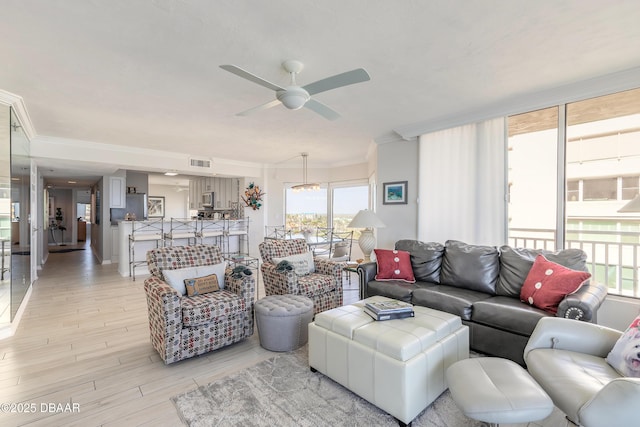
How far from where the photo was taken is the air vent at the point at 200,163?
21.5 feet

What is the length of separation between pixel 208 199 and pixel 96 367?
263 inches

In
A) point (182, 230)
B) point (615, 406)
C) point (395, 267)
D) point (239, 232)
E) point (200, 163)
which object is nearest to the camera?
point (615, 406)

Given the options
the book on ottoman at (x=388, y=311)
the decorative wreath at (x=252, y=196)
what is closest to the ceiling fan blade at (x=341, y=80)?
the book on ottoman at (x=388, y=311)

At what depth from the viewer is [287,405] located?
6.51 feet

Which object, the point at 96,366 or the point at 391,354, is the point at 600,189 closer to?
the point at 391,354

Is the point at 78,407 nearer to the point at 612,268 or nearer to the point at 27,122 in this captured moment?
the point at 27,122

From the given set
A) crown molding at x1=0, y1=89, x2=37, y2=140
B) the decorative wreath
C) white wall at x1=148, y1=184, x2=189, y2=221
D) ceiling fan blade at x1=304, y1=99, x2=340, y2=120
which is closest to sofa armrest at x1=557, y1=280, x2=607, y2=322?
ceiling fan blade at x1=304, y1=99, x2=340, y2=120

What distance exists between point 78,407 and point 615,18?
456 cm

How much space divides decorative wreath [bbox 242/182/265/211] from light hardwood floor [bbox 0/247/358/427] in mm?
3788

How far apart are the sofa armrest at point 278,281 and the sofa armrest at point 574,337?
214 cm

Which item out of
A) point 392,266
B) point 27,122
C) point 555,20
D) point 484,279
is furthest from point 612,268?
point 27,122

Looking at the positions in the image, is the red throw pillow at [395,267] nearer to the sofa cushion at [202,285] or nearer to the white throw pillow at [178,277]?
the sofa cushion at [202,285]

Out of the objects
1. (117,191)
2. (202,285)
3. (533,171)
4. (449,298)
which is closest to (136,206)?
(117,191)

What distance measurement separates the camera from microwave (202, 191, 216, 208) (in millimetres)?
8641
